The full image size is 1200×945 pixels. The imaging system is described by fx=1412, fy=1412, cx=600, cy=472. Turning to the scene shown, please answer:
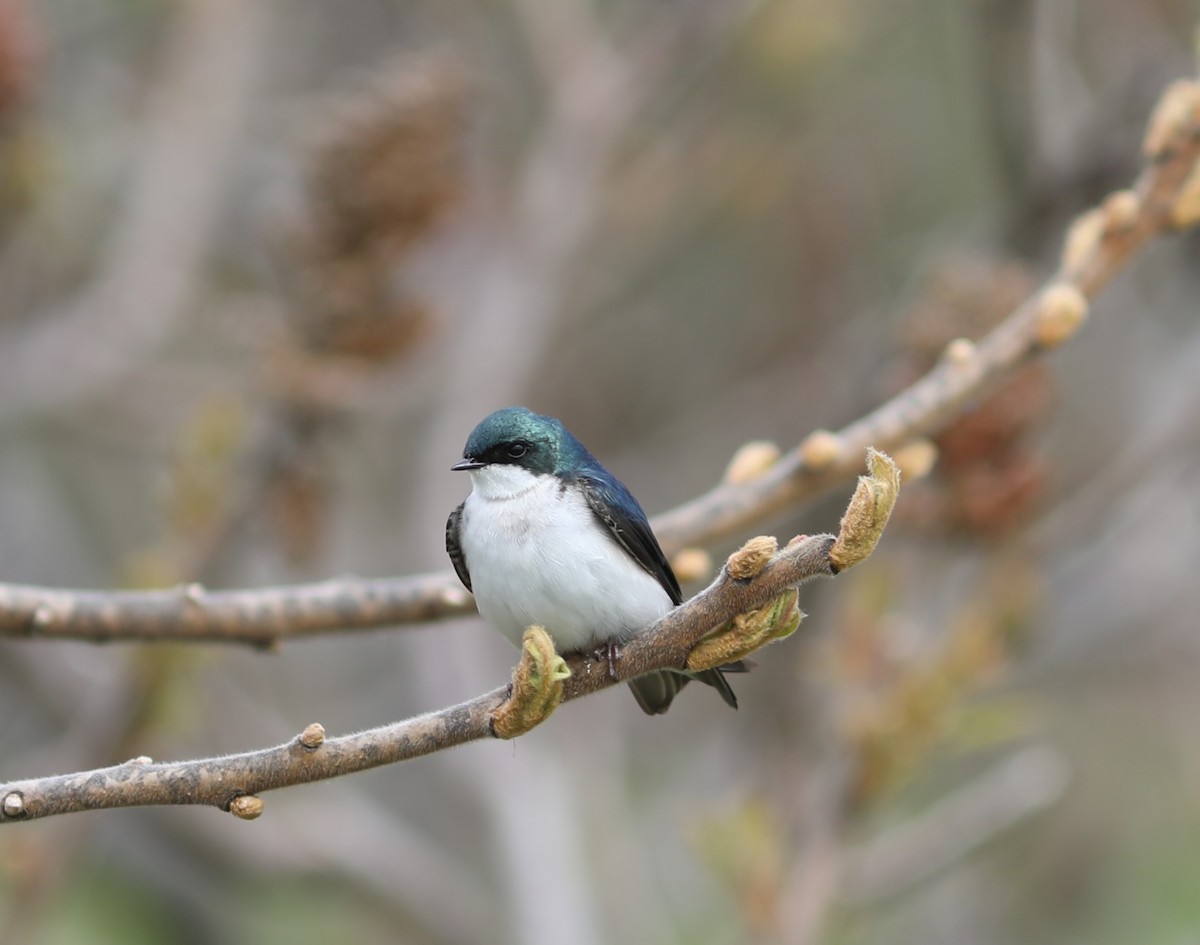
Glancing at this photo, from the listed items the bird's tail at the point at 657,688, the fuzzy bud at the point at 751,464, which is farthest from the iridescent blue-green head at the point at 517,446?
the bird's tail at the point at 657,688

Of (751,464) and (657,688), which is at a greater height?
(751,464)

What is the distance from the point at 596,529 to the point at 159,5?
5346 mm

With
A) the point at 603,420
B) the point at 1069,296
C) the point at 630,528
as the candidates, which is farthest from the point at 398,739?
the point at 603,420

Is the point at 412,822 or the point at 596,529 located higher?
the point at 412,822

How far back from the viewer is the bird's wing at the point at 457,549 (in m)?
3.12

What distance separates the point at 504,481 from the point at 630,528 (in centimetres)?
34

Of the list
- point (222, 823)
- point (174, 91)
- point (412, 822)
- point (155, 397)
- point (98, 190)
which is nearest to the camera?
point (222, 823)

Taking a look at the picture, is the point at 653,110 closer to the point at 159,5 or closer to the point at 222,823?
the point at 159,5

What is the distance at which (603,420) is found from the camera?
789 centimetres

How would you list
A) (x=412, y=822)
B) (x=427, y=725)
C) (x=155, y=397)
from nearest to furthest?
(x=427, y=725) < (x=155, y=397) < (x=412, y=822)

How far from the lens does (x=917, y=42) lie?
890 cm

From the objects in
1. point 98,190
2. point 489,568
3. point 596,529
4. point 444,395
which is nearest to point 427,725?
point 489,568

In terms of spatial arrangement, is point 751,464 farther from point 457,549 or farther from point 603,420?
point 603,420

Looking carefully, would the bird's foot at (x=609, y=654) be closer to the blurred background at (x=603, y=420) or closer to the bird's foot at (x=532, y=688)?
the bird's foot at (x=532, y=688)
